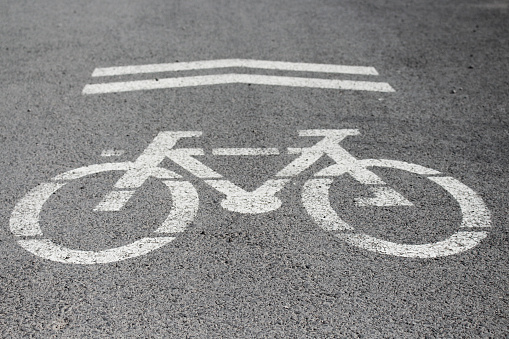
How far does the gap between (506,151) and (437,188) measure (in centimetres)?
107

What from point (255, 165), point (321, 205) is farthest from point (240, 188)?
point (321, 205)

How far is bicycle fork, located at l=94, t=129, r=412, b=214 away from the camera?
5211mm

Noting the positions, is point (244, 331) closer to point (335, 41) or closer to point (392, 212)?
point (392, 212)

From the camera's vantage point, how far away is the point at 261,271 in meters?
4.41

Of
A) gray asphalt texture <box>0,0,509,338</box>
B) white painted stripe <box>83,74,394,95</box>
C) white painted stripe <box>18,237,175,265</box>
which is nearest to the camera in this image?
gray asphalt texture <box>0,0,509,338</box>

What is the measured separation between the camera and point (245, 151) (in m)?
6.05

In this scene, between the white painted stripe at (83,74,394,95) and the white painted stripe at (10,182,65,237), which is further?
the white painted stripe at (83,74,394,95)

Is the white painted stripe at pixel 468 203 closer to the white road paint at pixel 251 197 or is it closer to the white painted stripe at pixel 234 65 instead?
the white road paint at pixel 251 197

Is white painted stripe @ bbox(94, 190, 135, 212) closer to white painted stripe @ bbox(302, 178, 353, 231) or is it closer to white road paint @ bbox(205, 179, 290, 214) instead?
white road paint @ bbox(205, 179, 290, 214)

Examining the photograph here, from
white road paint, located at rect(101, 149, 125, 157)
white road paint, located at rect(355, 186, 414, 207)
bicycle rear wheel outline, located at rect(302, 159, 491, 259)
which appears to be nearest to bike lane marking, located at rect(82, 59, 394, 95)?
white road paint, located at rect(101, 149, 125, 157)

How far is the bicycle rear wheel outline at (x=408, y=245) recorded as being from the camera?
466 cm

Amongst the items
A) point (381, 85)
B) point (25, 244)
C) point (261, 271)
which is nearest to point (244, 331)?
point (261, 271)

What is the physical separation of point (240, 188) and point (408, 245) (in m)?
1.37

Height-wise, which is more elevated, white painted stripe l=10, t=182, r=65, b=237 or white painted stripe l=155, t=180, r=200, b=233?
white painted stripe l=155, t=180, r=200, b=233
